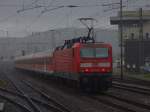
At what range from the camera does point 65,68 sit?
2695cm

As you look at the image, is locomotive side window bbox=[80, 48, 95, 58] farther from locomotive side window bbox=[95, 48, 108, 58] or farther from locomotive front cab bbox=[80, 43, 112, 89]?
locomotive side window bbox=[95, 48, 108, 58]

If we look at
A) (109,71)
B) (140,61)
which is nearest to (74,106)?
(109,71)

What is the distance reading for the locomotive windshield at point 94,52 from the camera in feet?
78.2

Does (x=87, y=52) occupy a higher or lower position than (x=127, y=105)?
higher

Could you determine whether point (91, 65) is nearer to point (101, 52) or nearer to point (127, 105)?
point (101, 52)

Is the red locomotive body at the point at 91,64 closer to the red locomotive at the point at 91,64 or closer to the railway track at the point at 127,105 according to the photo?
the red locomotive at the point at 91,64

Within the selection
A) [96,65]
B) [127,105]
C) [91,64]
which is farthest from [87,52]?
[127,105]

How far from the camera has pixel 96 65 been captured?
2366cm

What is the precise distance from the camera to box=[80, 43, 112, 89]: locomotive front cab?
23562mm

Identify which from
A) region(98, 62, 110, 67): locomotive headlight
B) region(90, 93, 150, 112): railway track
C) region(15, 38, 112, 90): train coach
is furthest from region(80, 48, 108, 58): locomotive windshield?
region(90, 93, 150, 112): railway track

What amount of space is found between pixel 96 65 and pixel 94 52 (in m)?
0.83

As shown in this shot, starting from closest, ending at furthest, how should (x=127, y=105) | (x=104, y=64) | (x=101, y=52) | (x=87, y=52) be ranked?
(x=127, y=105) → (x=104, y=64) → (x=87, y=52) → (x=101, y=52)

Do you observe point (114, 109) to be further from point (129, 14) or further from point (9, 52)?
point (9, 52)

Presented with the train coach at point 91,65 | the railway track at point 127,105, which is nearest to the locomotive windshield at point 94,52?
the train coach at point 91,65
